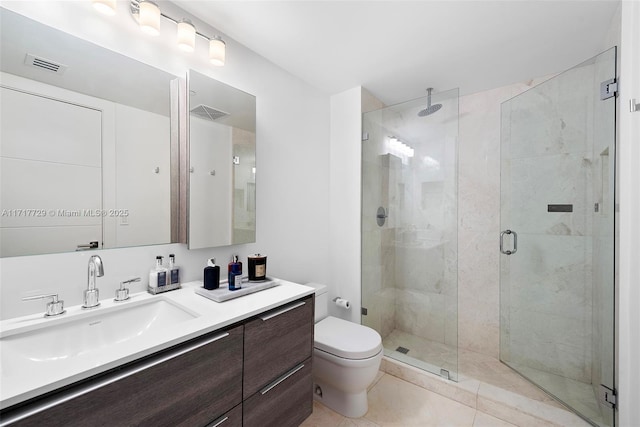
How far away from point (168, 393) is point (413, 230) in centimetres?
195

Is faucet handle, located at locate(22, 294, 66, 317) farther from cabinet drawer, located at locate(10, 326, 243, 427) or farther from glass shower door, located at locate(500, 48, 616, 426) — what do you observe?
glass shower door, located at locate(500, 48, 616, 426)

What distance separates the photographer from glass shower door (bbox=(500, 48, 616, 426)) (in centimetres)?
158

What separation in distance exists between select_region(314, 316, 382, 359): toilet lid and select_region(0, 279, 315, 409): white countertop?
0.50 metres

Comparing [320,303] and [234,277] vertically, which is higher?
[234,277]

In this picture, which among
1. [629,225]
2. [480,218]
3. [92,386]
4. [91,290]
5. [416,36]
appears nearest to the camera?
[92,386]

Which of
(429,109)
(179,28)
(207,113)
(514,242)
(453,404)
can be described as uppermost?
(179,28)

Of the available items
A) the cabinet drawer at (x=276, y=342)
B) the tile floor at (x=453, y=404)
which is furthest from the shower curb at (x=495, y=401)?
the cabinet drawer at (x=276, y=342)

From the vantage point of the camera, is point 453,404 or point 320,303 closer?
point 453,404

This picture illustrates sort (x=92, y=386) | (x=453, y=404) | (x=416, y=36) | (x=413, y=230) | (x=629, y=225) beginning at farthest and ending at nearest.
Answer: (x=413, y=230) → (x=453, y=404) → (x=416, y=36) → (x=629, y=225) → (x=92, y=386)

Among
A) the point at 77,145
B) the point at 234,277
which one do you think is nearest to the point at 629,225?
the point at 234,277

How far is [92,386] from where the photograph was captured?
73cm

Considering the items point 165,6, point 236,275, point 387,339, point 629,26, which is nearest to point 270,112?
point 165,6

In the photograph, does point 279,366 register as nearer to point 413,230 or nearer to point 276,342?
point 276,342

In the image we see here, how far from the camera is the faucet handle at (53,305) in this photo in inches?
40.4
